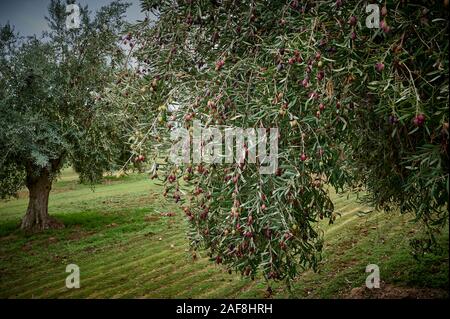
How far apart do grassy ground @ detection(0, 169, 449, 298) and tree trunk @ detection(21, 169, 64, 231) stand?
591 mm

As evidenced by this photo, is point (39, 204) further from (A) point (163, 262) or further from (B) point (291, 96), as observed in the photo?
(B) point (291, 96)

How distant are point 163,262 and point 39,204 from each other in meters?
7.70

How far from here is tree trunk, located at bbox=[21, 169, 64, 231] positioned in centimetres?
1468

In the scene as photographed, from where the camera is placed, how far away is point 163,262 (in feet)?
33.0

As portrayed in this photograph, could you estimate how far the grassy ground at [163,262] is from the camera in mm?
7582

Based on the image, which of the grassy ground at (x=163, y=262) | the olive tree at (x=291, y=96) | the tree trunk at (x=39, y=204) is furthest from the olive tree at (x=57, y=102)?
the olive tree at (x=291, y=96)

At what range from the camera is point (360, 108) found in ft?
12.1

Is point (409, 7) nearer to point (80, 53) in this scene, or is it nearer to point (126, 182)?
point (80, 53)

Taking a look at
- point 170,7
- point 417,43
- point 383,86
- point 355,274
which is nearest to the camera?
point 383,86

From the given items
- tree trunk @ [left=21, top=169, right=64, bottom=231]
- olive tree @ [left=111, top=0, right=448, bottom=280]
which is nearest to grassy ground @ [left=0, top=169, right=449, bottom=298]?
tree trunk @ [left=21, top=169, right=64, bottom=231]

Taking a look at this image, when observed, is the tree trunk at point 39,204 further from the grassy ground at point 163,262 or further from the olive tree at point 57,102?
the grassy ground at point 163,262
